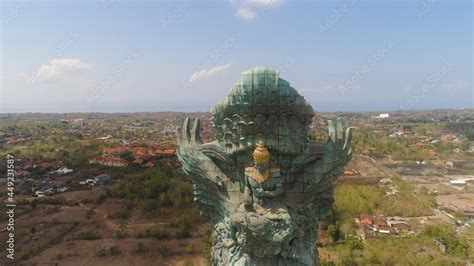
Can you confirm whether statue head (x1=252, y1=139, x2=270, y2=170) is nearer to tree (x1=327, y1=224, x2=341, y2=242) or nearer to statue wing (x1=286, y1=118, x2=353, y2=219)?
statue wing (x1=286, y1=118, x2=353, y2=219)

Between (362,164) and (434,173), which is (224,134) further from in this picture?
(434,173)

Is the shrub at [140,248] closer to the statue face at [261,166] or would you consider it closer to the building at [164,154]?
the statue face at [261,166]

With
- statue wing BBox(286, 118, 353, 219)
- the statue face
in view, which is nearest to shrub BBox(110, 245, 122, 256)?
statue wing BBox(286, 118, 353, 219)

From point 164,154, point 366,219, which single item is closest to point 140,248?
point 366,219

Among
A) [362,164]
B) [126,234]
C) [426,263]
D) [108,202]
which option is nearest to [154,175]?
[108,202]

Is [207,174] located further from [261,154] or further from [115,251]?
[115,251]
